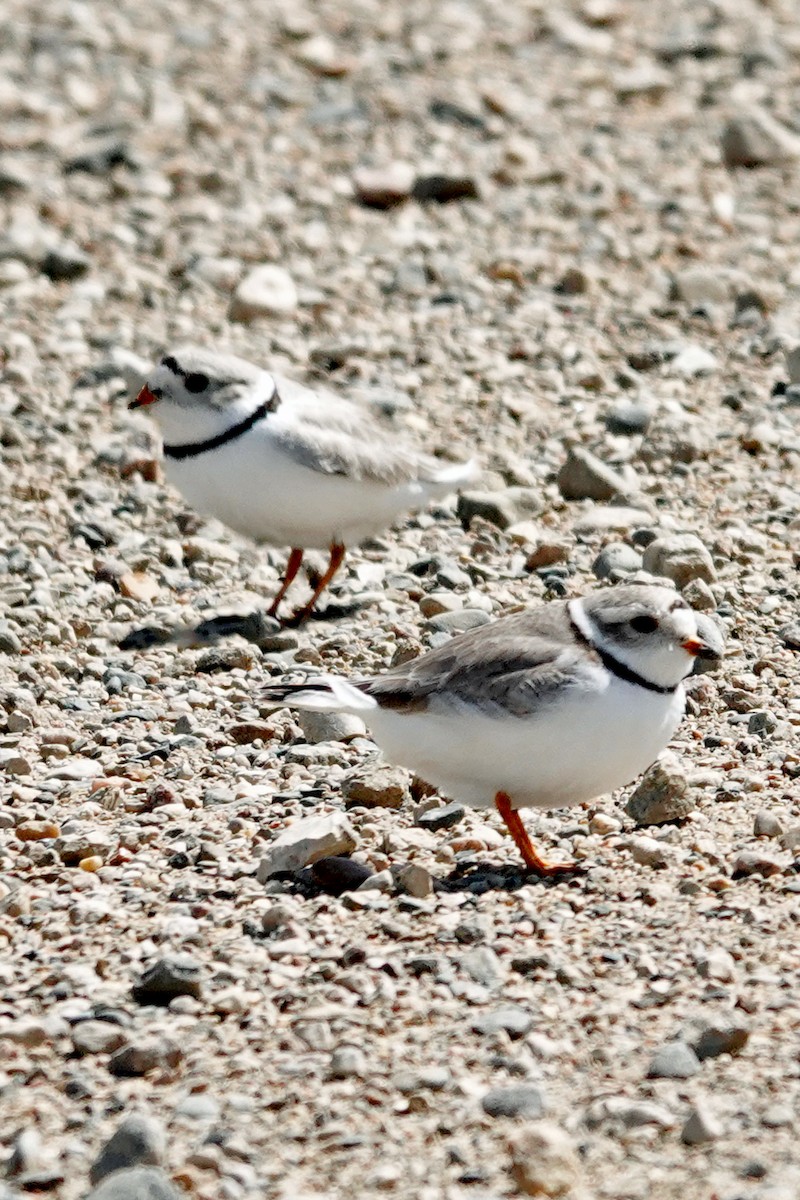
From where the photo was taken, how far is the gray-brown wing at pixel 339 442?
7895 millimetres

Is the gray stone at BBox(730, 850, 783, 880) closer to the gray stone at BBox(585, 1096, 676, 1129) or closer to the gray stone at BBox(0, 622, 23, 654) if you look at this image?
the gray stone at BBox(585, 1096, 676, 1129)

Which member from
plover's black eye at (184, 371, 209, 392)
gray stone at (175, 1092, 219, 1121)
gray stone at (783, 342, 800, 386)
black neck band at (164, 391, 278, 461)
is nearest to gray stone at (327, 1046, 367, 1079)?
gray stone at (175, 1092, 219, 1121)

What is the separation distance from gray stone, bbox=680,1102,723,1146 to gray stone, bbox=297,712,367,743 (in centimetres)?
277

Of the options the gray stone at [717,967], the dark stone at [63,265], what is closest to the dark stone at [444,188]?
the dark stone at [63,265]

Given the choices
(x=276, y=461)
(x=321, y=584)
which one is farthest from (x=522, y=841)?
(x=276, y=461)

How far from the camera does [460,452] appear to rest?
9.25 m

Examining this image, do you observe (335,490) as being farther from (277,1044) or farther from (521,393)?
(277,1044)

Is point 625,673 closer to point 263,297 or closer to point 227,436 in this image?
point 227,436

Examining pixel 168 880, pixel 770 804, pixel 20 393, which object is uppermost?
pixel 770 804

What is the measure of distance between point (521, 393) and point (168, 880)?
4995mm

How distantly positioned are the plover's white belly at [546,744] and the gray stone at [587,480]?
10.5 feet

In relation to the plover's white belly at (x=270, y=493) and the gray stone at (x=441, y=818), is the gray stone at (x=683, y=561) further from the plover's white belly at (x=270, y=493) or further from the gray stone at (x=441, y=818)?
the gray stone at (x=441, y=818)

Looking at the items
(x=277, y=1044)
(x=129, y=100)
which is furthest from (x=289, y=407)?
(x=129, y=100)

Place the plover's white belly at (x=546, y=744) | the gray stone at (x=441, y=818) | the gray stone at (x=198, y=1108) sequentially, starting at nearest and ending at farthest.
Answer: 1. the gray stone at (x=198, y=1108)
2. the plover's white belly at (x=546, y=744)
3. the gray stone at (x=441, y=818)
